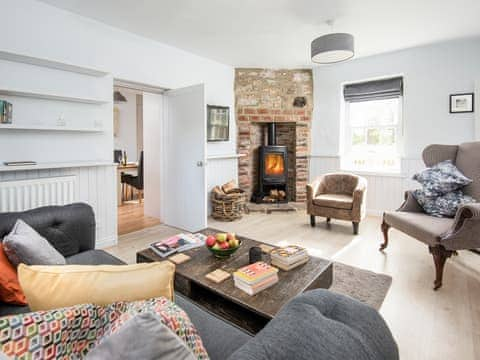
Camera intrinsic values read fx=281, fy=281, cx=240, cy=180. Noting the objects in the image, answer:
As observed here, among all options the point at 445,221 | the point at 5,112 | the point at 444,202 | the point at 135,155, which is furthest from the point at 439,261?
the point at 135,155

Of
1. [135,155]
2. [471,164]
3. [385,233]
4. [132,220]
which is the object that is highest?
[135,155]

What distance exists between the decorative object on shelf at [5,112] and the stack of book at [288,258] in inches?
98.6

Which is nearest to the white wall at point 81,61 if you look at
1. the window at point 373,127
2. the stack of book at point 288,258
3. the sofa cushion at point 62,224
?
the sofa cushion at point 62,224

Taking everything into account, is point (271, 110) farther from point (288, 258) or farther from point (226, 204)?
point (288, 258)

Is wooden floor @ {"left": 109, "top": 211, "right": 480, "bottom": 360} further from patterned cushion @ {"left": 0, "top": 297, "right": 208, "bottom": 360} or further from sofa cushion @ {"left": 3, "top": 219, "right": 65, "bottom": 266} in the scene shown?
sofa cushion @ {"left": 3, "top": 219, "right": 65, "bottom": 266}

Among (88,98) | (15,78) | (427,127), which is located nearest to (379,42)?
(427,127)

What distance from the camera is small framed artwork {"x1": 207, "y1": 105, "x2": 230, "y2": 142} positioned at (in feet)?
→ 14.7

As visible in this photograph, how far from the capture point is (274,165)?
5.05 m

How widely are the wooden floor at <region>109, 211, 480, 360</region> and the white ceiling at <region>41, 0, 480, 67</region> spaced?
2.50 meters

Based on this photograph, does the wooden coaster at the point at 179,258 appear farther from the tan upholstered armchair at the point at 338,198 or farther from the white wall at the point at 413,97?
the white wall at the point at 413,97

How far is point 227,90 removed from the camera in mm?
4824

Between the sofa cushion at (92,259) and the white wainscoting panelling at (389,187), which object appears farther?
the white wainscoting panelling at (389,187)

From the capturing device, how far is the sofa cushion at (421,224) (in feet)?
7.44

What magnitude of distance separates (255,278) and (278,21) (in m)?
2.87
